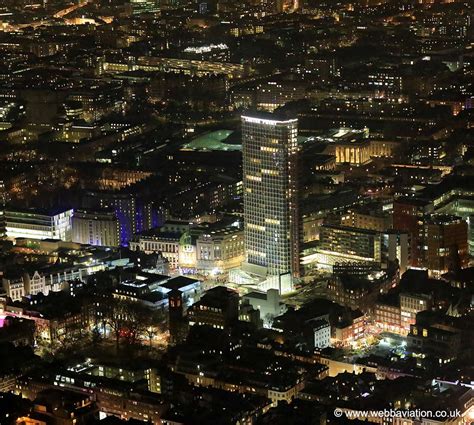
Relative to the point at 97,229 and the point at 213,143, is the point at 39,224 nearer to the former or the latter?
the point at 97,229

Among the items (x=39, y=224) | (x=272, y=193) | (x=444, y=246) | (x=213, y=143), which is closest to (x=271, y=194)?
(x=272, y=193)

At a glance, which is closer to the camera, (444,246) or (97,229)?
(444,246)

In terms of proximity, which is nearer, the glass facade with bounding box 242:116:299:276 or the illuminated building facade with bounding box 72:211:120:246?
the glass facade with bounding box 242:116:299:276

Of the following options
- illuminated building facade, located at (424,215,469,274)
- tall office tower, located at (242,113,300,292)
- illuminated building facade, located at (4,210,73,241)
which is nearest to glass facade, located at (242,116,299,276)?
tall office tower, located at (242,113,300,292)

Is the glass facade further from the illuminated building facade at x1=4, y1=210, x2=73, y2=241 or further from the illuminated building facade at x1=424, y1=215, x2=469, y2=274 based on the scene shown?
A: the illuminated building facade at x1=4, y1=210, x2=73, y2=241

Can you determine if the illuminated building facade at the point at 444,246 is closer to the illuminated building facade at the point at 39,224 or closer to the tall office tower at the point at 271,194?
the tall office tower at the point at 271,194

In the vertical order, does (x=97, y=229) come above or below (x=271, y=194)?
below

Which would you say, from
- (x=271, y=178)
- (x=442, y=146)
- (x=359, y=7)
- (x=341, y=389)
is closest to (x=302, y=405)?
(x=341, y=389)

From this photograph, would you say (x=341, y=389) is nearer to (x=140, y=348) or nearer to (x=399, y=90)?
(x=140, y=348)
